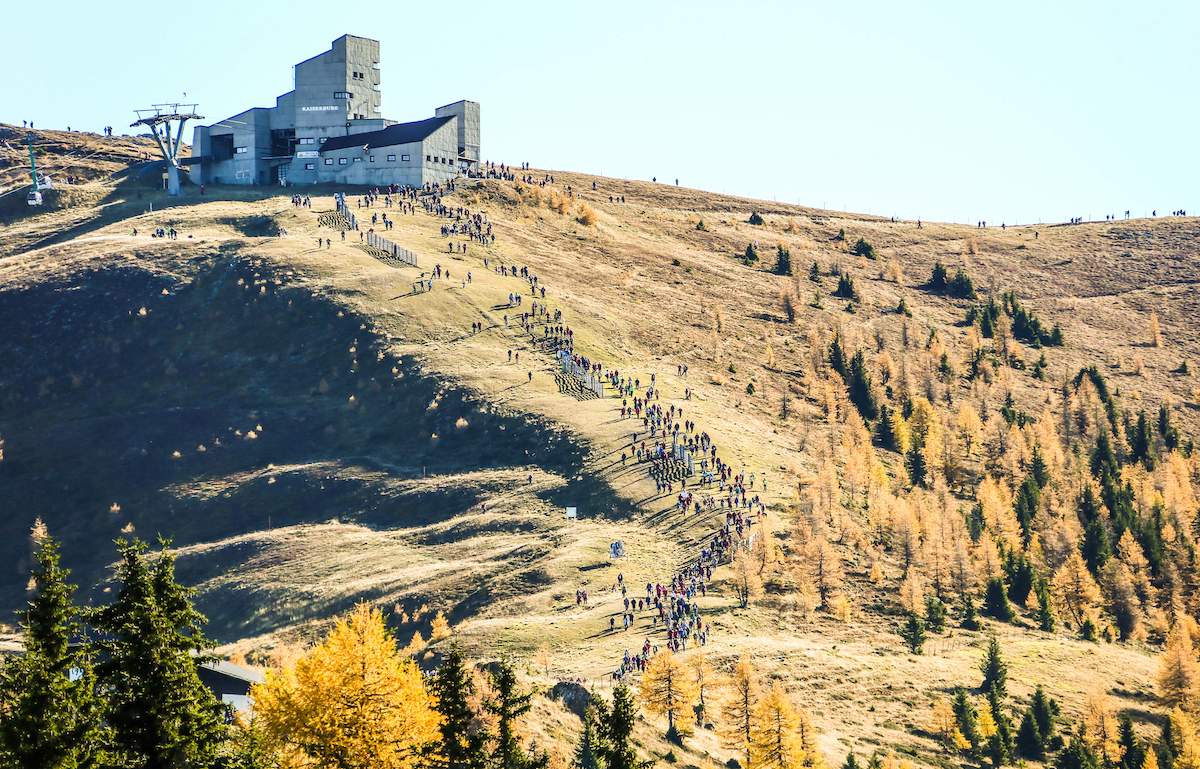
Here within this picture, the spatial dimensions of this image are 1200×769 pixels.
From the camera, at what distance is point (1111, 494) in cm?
11506

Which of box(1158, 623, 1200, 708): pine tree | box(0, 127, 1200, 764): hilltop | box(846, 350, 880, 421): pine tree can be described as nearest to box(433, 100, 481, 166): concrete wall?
box(0, 127, 1200, 764): hilltop

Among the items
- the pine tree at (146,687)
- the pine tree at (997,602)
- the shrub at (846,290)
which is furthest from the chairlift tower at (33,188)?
the pine tree at (146,687)

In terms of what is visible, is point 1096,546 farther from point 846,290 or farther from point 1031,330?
point 846,290

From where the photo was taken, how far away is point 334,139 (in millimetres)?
144375

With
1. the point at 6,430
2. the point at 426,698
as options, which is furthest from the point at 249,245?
the point at 426,698

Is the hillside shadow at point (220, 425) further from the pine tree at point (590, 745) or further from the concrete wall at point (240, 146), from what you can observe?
the pine tree at point (590, 745)

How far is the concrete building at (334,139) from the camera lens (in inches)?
5512

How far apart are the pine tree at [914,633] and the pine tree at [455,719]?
46633 mm

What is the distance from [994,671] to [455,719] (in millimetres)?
47453

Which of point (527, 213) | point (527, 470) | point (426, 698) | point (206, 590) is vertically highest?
point (527, 213)

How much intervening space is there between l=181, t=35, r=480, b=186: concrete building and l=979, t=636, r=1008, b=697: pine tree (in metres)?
84.9

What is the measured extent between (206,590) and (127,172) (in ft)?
276

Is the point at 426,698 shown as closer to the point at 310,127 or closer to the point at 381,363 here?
the point at 381,363

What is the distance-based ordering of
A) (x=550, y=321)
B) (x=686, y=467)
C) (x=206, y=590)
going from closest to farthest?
(x=206, y=590) < (x=686, y=467) < (x=550, y=321)
